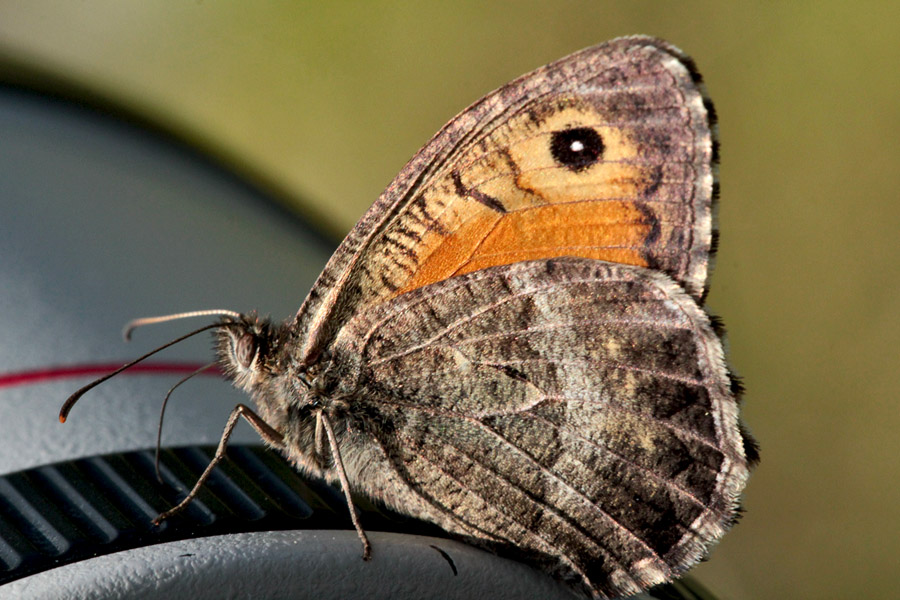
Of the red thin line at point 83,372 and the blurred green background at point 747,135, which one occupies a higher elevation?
the blurred green background at point 747,135

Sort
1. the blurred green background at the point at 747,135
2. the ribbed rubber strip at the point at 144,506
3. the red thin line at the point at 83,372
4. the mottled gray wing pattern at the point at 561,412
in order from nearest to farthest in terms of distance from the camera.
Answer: the ribbed rubber strip at the point at 144,506, the mottled gray wing pattern at the point at 561,412, the red thin line at the point at 83,372, the blurred green background at the point at 747,135

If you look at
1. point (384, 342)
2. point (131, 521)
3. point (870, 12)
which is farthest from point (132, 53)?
point (131, 521)

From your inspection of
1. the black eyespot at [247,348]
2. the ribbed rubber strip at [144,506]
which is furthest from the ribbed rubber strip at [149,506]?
the black eyespot at [247,348]

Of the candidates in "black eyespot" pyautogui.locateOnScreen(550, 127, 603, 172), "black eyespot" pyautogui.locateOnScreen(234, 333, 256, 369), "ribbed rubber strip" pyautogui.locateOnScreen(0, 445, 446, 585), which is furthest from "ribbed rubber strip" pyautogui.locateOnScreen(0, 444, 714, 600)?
"black eyespot" pyautogui.locateOnScreen(550, 127, 603, 172)

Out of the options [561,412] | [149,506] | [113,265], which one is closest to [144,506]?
[149,506]

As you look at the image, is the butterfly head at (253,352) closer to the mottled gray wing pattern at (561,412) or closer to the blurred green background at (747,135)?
the mottled gray wing pattern at (561,412)

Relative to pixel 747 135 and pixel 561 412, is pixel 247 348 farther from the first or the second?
pixel 747 135
